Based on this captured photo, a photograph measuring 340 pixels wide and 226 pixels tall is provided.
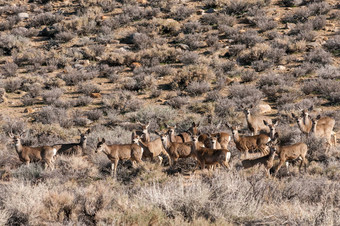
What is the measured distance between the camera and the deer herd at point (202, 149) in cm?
1048

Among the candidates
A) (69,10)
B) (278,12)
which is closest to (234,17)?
(278,12)

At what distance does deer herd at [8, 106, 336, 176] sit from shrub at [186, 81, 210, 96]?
700cm

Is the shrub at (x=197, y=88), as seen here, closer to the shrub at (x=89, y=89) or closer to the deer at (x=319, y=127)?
the shrub at (x=89, y=89)

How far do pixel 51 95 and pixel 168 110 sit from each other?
23.2ft

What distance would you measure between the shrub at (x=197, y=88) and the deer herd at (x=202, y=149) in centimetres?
700

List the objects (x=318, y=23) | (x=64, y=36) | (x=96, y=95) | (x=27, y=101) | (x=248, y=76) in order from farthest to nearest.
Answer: (x=64, y=36) → (x=318, y=23) → (x=248, y=76) → (x=96, y=95) → (x=27, y=101)

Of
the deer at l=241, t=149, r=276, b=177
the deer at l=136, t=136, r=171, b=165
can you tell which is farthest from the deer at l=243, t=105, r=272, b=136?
the deer at l=136, t=136, r=171, b=165

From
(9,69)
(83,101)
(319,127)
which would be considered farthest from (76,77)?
(319,127)

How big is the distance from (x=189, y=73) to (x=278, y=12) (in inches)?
522

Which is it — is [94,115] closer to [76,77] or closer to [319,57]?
[76,77]

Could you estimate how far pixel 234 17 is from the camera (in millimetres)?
30188

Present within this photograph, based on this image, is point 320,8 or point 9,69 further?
point 320,8

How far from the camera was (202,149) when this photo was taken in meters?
10.9

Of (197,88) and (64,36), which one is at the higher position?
(64,36)
